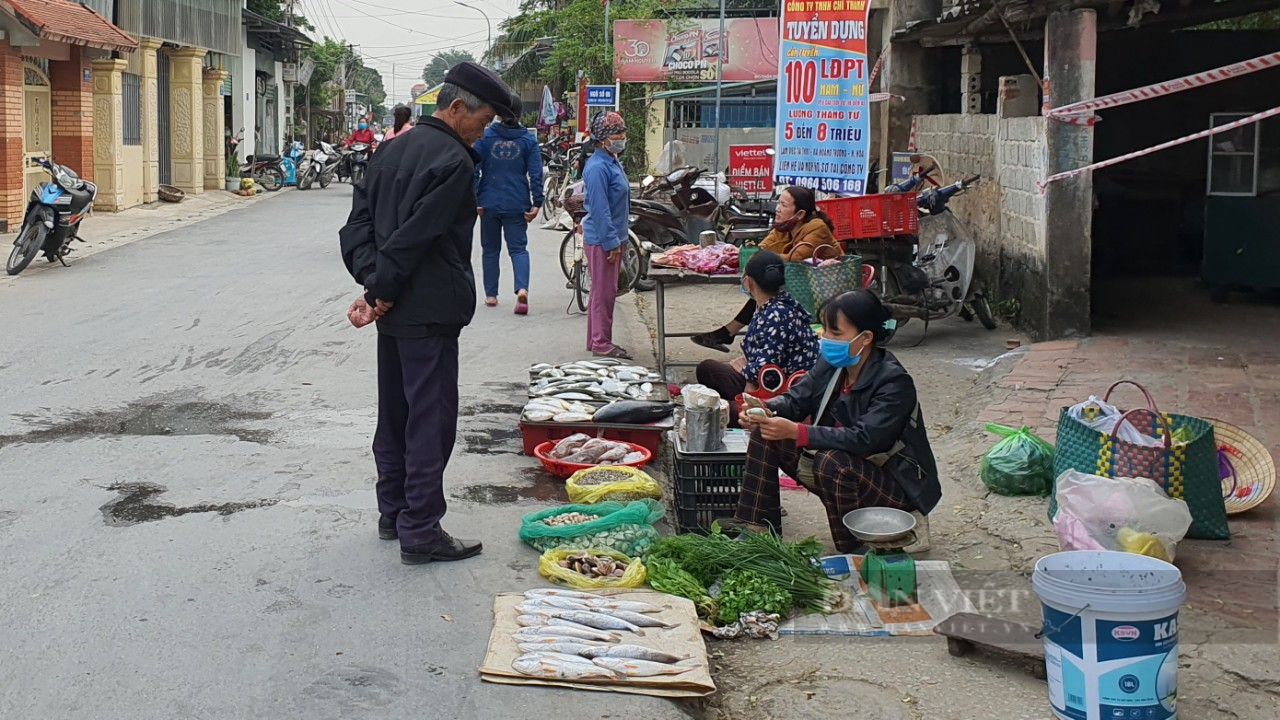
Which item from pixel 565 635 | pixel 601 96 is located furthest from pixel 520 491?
pixel 601 96

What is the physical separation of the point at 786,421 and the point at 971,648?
120cm

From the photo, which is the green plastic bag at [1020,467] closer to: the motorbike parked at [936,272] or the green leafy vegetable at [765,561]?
the green leafy vegetable at [765,561]

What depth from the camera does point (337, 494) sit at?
6266mm

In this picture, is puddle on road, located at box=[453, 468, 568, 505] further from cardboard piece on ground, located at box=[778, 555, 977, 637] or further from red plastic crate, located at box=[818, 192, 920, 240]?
red plastic crate, located at box=[818, 192, 920, 240]

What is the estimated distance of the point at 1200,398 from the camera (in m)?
7.90

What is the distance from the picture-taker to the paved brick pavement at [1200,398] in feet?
16.8

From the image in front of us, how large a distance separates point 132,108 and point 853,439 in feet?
78.4

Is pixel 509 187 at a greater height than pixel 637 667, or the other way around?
pixel 509 187

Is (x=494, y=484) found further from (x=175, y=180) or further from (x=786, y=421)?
(x=175, y=180)

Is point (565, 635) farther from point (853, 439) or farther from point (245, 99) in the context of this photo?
point (245, 99)

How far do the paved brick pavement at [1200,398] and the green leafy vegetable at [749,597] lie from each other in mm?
1605

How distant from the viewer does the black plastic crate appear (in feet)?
19.1

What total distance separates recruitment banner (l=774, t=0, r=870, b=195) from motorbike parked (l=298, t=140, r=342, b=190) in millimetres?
26102

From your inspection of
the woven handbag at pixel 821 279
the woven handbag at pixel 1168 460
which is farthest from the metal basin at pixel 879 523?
the woven handbag at pixel 821 279
